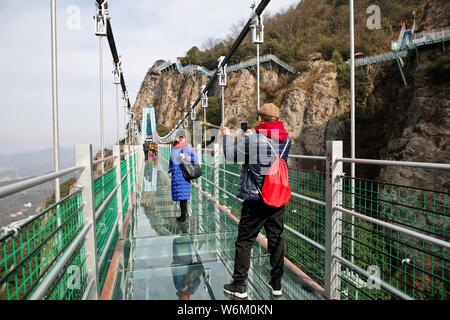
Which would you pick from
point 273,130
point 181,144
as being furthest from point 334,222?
point 181,144

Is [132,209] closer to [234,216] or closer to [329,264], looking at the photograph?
[234,216]

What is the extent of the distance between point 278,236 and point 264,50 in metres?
37.2

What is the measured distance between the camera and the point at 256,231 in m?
2.11

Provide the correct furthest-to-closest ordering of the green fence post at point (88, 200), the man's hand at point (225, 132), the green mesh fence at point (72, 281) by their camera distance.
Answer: the man's hand at point (225, 132) → the green fence post at point (88, 200) → the green mesh fence at point (72, 281)

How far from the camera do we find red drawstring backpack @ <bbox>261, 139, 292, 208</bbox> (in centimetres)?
199

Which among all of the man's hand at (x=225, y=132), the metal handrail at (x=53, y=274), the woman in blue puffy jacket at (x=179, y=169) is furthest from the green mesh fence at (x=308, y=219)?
the metal handrail at (x=53, y=274)

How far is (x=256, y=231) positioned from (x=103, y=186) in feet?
4.49

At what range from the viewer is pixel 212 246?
10.8 ft

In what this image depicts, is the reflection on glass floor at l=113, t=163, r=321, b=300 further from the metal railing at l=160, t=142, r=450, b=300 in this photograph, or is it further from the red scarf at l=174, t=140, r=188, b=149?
the red scarf at l=174, t=140, r=188, b=149

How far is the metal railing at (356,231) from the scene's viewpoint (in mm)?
1744

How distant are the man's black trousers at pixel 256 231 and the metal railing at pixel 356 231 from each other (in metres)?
0.36

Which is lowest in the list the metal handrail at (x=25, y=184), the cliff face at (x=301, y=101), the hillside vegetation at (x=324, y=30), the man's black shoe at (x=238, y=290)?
the man's black shoe at (x=238, y=290)

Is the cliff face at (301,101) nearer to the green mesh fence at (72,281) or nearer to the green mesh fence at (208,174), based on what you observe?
the green mesh fence at (208,174)
